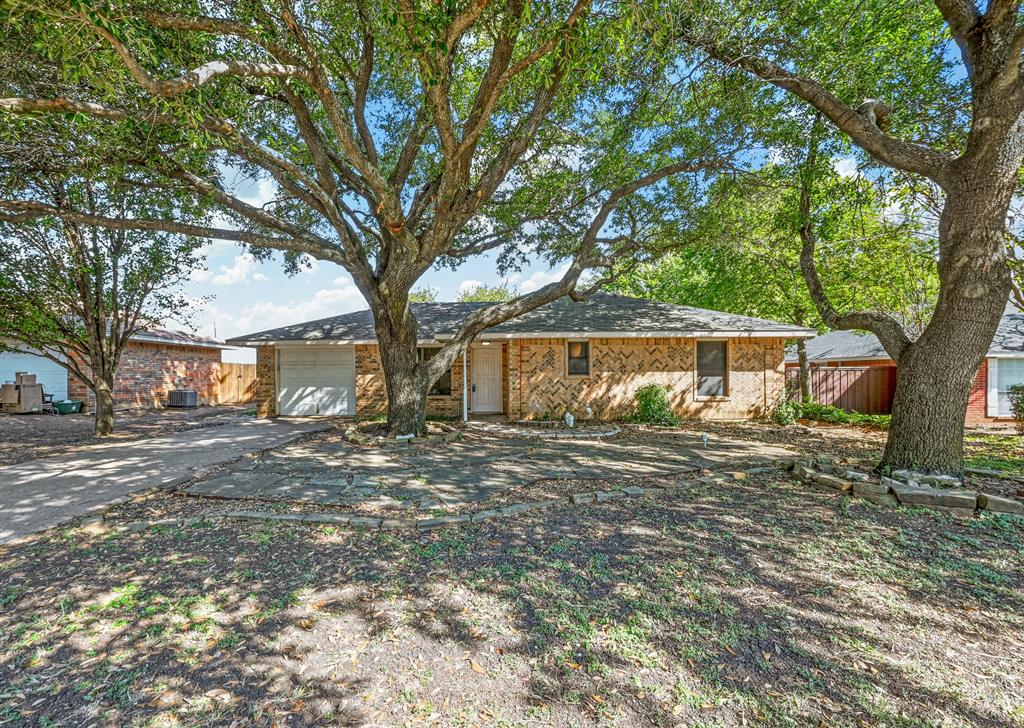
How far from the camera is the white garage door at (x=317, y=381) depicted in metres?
12.9

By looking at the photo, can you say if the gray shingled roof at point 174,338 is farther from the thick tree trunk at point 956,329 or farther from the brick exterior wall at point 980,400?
the brick exterior wall at point 980,400

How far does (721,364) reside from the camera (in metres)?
12.2

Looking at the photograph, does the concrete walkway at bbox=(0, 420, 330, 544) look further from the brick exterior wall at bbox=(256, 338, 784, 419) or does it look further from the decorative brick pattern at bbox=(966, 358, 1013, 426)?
the decorative brick pattern at bbox=(966, 358, 1013, 426)

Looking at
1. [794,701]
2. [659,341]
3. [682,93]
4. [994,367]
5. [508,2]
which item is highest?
[682,93]

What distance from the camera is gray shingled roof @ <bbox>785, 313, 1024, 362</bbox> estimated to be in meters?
14.0

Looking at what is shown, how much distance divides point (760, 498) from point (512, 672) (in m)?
3.93

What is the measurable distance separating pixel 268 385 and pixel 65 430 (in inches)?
178

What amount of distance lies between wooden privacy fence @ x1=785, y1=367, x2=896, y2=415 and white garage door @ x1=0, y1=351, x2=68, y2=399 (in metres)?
25.3

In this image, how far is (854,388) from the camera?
46.2ft

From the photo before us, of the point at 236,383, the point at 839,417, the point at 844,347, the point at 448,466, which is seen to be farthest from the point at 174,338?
the point at 844,347

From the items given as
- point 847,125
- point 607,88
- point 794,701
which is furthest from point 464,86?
point 794,701

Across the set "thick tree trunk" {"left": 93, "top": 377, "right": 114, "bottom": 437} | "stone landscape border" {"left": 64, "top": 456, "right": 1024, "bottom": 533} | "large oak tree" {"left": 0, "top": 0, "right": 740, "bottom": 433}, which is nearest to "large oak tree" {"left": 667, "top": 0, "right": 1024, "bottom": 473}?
"stone landscape border" {"left": 64, "top": 456, "right": 1024, "bottom": 533}

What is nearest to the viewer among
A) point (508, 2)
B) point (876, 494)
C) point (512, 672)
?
point (512, 672)

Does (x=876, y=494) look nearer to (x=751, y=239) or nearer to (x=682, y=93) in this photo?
(x=682, y=93)
